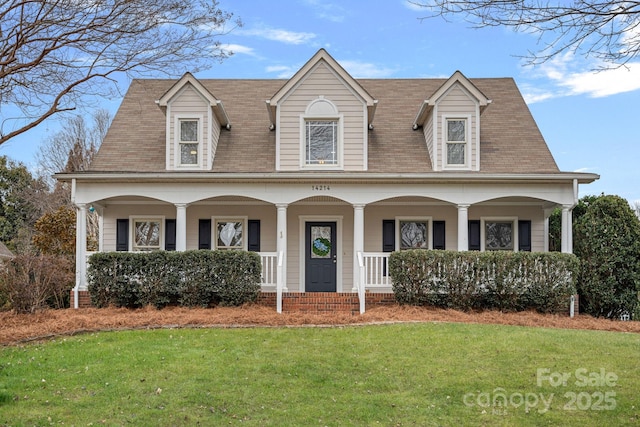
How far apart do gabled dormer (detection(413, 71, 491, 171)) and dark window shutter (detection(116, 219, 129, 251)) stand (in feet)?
29.4

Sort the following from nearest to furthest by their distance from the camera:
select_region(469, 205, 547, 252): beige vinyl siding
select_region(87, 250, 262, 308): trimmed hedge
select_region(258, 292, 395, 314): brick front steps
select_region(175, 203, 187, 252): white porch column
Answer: select_region(87, 250, 262, 308): trimmed hedge < select_region(258, 292, 395, 314): brick front steps < select_region(175, 203, 187, 252): white porch column < select_region(469, 205, 547, 252): beige vinyl siding

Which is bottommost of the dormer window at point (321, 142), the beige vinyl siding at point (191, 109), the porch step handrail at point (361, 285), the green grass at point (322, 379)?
the green grass at point (322, 379)

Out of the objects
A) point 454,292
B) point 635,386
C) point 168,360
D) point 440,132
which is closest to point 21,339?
point 168,360

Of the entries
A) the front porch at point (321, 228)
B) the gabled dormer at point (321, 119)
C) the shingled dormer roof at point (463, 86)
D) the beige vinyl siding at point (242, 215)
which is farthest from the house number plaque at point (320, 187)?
the shingled dormer roof at point (463, 86)

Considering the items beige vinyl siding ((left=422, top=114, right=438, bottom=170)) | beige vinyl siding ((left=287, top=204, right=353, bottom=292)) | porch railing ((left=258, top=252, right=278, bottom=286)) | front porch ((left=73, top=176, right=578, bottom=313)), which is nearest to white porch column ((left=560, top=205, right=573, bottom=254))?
front porch ((left=73, top=176, right=578, bottom=313))

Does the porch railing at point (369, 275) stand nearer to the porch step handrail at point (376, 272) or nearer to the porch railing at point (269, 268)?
the porch step handrail at point (376, 272)

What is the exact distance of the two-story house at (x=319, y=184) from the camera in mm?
14156

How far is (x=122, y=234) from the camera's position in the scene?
15727 millimetres

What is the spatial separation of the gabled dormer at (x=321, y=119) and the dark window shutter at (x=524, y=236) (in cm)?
484

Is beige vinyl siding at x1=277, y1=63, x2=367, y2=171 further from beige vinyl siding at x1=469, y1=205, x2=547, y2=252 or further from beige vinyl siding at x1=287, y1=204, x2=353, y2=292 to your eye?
beige vinyl siding at x1=469, y1=205, x2=547, y2=252

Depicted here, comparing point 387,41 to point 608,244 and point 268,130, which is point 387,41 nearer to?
point 268,130

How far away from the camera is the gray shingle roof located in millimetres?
15250

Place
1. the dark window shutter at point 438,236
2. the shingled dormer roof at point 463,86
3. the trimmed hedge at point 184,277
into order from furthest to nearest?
the dark window shutter at point 438,236 → the shingled dormer roof at point 463,86 → the trimmed hedge at point 184,277

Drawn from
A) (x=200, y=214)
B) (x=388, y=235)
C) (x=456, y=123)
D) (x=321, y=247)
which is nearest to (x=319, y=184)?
(x=321, y=247)
